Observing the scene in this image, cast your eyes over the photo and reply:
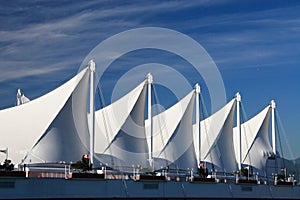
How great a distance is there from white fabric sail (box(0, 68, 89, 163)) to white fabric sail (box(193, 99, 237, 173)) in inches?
849

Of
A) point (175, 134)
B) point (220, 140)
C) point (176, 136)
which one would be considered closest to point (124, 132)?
point (175, 134)

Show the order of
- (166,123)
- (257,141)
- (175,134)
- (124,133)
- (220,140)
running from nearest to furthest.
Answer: (124,133) < (175,134) < (166,123) < (220,140) < (257,141)

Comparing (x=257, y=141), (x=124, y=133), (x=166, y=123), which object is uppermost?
(x=166, y=123)

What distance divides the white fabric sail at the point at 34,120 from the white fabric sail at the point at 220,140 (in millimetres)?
21576

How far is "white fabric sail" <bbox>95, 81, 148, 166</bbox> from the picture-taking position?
54312 millimetres

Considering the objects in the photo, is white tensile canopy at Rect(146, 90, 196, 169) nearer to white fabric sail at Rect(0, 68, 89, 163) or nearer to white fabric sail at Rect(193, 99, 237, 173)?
white fabric sail at Rect(193, 99, 237, 173)

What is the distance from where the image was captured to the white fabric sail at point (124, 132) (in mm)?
54312

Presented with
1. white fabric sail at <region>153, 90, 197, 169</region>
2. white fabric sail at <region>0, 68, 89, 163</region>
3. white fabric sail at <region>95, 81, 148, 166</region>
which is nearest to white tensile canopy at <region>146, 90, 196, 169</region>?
white fabric sail at <region>153, 90, 197, 169</region>

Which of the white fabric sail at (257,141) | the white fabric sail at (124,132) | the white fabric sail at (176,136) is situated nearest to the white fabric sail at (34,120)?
the white fabric sail at (124,132)

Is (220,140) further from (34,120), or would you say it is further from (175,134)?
(34,120)

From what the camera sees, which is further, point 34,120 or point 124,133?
point 124,133

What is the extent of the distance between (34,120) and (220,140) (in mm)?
27088

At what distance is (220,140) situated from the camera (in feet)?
225

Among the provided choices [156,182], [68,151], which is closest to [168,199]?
[156,182]
